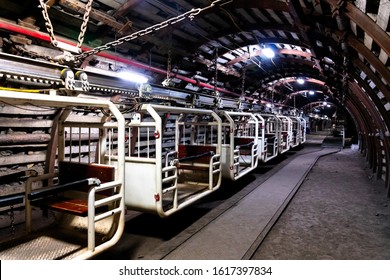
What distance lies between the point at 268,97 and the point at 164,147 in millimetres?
10402

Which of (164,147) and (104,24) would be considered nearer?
(104,24)

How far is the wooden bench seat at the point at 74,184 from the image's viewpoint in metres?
2.99

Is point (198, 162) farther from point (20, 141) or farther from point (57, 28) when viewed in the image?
point (57, 28)

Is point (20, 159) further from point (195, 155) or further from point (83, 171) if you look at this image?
point (195, 155)

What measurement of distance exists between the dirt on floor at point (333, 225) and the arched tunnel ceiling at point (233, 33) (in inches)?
75.2

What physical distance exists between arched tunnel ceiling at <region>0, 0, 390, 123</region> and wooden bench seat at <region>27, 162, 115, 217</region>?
2246 millimetres

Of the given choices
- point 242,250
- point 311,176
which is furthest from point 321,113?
point 242,250

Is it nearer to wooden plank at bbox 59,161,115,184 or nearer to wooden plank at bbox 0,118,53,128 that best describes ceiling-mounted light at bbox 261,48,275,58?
wooden plank at bbox 0,118,53,128

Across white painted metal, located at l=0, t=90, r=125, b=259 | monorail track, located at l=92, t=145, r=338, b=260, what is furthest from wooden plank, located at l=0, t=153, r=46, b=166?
white painted metal, located at l=0, t=90, r=125, b=259

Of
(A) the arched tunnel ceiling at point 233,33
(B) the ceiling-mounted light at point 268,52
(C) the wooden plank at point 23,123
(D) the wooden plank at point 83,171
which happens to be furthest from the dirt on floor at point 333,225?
(B) the ceiling-mounted light at point 268,52

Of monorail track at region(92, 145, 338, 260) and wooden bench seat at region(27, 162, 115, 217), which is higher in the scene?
wooden bench seat at region(27, 162, 115, 217)

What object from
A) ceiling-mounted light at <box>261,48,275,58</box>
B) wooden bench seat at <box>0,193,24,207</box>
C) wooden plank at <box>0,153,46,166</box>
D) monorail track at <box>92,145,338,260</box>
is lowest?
monorail track at <box>92,145,338,260</box>

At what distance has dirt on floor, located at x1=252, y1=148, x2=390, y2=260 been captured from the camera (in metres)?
3.98

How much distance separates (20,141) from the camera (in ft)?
18.7
